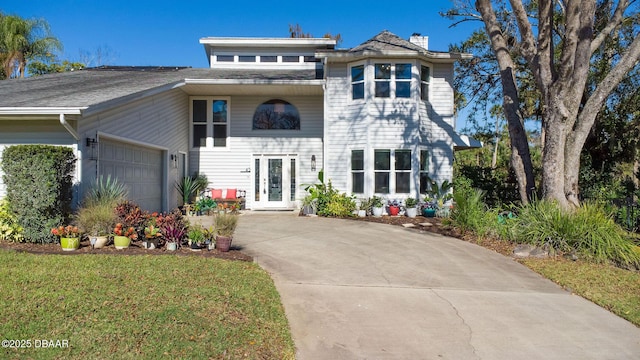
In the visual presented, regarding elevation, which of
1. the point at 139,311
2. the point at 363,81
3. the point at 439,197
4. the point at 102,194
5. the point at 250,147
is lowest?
the point at 139,311

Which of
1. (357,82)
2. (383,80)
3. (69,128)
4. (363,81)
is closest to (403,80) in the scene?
(383,80)

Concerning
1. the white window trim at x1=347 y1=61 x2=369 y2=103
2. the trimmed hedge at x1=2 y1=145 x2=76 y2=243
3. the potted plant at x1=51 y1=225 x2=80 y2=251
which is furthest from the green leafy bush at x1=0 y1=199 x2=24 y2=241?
the white window trim at x1=347 y1=61 x2=369 y2=103

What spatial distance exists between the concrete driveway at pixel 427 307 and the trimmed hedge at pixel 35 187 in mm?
3424

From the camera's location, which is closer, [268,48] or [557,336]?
[557,336]

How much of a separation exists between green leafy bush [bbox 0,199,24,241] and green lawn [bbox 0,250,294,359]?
1457 millimetres

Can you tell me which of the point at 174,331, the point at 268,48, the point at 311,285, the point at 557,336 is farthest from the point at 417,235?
the point at 268,48

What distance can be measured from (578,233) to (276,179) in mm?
10164

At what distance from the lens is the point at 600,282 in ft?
20.4

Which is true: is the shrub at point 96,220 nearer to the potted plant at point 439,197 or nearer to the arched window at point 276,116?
the arched window at point 276,116

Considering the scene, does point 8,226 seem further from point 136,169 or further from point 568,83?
point 568,83

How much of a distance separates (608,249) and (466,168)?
6.32 metres

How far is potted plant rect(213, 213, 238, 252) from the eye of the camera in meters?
7.18

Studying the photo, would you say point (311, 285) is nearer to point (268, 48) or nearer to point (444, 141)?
point (444, 141)

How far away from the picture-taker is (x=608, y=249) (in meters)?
7.48
